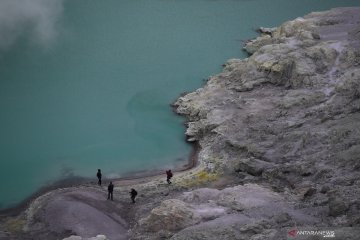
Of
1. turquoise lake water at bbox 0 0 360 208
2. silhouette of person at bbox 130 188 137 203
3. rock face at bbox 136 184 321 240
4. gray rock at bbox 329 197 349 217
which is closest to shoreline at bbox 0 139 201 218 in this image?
turquoise lake water at bbox 0 0 360 208

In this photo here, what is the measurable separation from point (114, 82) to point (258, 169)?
105 ft

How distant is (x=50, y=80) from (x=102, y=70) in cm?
789

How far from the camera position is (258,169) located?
42281mm

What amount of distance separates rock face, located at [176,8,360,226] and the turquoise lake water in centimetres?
515

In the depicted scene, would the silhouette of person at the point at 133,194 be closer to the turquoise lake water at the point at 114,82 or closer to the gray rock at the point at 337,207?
the turquoise lake water at the point at 114,82

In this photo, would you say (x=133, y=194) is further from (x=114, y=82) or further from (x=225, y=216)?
(x=114, y=82)

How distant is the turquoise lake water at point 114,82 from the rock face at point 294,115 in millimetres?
5146

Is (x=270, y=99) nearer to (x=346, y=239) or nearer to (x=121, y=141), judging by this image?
(x=121, y=141)

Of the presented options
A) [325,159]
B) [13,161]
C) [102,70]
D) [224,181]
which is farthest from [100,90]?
[325,159]

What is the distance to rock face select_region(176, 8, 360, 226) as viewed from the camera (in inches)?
1489

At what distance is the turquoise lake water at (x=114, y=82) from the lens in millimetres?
51125

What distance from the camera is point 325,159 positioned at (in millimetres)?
39688

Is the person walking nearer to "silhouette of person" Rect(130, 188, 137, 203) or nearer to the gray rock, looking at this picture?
"silhouette of person" Rect(130, 188, 137, 203)

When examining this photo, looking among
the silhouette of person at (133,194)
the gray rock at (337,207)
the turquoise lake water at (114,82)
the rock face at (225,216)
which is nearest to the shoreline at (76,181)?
the turquoise lake water at (114,82)
